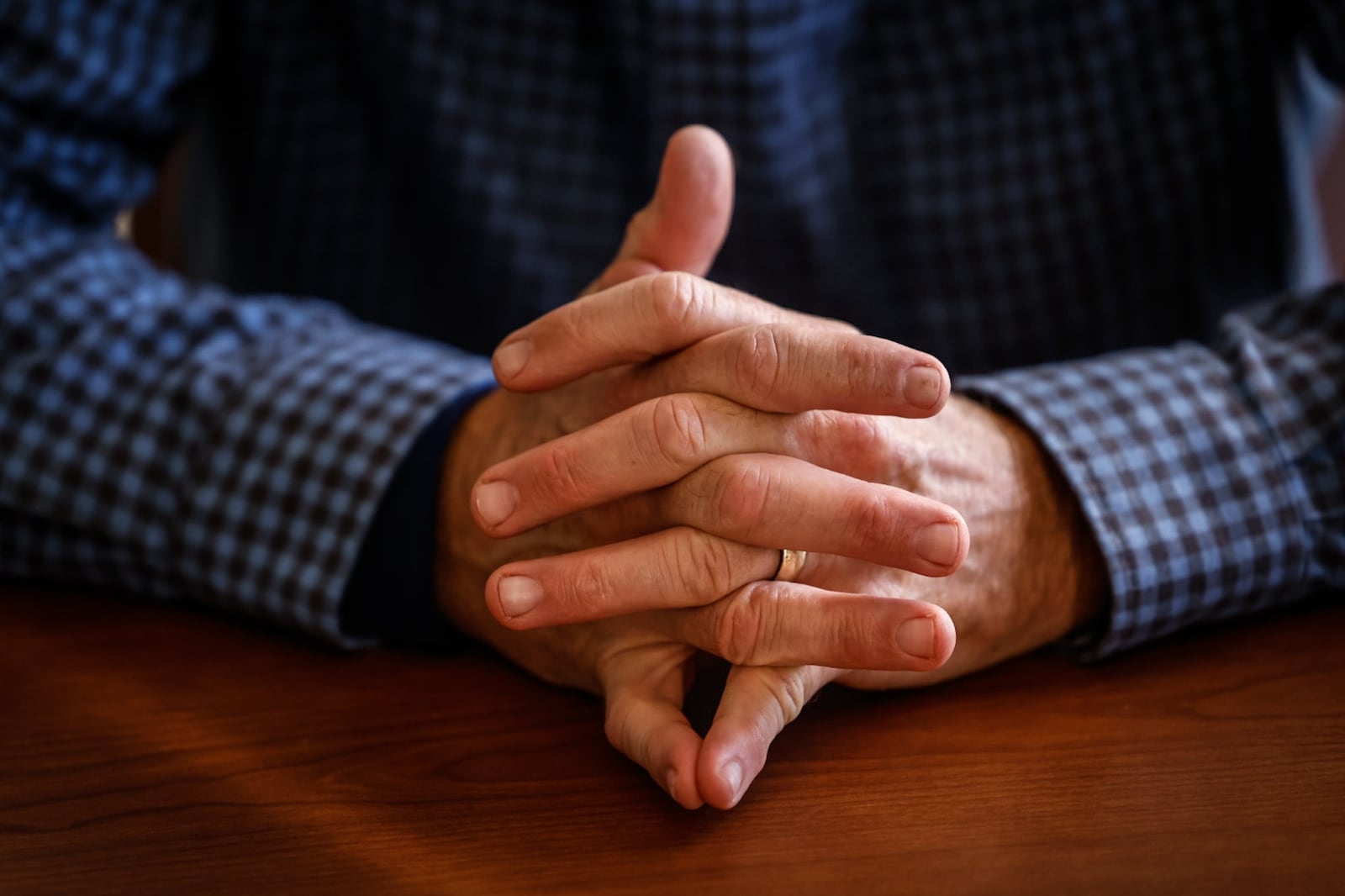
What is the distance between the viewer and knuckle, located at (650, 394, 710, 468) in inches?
20.1

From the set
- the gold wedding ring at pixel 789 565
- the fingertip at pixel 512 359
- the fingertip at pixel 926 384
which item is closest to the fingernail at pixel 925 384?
the fingertip at pixel 926 384

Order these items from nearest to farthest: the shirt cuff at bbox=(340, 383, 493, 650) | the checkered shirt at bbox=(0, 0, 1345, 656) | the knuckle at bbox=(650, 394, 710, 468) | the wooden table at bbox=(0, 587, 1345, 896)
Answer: the wooden table at bbox=(0, 587, 1345, 896) → the knuckle at bbox=(650, 394, 710, 468) → the shirt cuff at bbox=(340, 383, 493, 650) → the checkered shirt at bbox=(0, 0, 1345, 656)

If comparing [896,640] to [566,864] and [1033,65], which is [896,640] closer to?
[566,864]

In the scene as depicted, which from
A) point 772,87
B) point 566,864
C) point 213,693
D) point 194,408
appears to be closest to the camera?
point 566,864

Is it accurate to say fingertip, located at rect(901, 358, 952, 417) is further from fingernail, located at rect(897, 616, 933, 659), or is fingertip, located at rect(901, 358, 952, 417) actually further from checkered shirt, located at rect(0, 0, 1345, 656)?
checkered shirt, located at rect(0, 0, 1345, 656)

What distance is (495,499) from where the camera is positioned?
1.76 ft

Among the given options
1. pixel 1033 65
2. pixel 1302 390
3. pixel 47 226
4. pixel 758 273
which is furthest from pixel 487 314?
pixel 1302 390

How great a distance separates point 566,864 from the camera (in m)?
0.42

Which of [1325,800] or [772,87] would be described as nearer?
[1325,800]

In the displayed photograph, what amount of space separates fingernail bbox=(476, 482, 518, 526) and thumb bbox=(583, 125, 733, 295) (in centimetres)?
16

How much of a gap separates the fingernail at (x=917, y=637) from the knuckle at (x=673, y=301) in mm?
188

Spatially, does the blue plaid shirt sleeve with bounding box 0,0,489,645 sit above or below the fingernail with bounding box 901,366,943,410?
below

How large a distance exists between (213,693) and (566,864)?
26 centimetres

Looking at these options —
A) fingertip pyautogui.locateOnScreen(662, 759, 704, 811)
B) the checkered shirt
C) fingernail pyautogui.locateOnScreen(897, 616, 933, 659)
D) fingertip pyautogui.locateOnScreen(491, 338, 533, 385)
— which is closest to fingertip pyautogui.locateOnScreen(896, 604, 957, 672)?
fingernail pyautogui.locateOnScreen(897, 616, 933, 659)
